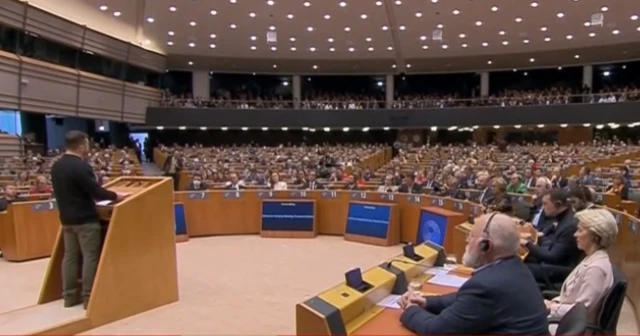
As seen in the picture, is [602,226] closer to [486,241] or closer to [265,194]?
[486,241]

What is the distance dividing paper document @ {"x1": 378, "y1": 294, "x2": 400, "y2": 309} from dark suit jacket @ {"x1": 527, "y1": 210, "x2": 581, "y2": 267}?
1623mm

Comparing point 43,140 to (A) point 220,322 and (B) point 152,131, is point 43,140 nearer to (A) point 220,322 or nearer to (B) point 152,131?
(B) point 152,131

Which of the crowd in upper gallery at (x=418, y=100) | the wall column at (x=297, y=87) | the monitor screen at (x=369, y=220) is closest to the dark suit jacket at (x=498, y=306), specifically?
the monitor screen at (x=369, y=220)

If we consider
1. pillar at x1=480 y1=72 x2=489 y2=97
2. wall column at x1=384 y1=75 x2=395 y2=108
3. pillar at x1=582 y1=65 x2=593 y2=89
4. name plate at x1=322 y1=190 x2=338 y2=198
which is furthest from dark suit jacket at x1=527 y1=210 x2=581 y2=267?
wall column at x1=384 y1=75 x2=395 y2=108

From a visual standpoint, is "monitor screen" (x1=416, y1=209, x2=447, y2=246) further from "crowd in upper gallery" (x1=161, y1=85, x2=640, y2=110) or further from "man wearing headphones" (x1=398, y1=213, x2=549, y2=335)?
"crowd in upper gallery" (x1=161, y1=85, x2=640, y2=110)

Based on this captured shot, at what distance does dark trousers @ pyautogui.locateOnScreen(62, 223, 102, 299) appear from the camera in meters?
4.74

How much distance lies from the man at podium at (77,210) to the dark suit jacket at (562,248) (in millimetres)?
3532

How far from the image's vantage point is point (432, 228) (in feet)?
28.0

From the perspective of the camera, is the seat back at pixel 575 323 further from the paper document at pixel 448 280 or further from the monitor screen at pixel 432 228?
the monitor screen at pixel 432 228

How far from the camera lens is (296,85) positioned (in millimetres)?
32656

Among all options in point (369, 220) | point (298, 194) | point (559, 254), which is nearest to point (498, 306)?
point (559, 254)

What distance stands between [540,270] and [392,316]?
1.97 metres

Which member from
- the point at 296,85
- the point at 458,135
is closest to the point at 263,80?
the point at 296,85

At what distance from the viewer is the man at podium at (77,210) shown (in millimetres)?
4645
